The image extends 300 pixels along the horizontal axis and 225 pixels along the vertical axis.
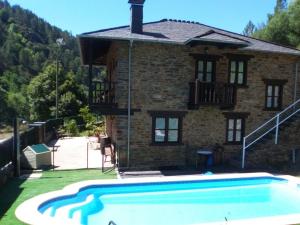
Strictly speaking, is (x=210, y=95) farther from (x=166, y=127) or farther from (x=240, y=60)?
(x=240, y=60)

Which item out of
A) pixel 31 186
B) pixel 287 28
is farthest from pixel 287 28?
pixel 31 186

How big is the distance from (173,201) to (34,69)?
96628mm

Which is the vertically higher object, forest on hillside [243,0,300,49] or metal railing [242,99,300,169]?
forest on hillside [243,0,300,49]

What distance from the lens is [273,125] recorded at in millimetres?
20094

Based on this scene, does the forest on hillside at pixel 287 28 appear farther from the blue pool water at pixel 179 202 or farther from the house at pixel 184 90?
the blue pool water at pixel 179 202

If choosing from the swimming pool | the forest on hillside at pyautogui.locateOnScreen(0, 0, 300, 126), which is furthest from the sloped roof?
the forest on hillside at pyautogui.locateOnScreen(0, 0, 300, 126)

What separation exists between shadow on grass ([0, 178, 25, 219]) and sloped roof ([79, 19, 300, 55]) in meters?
6.81

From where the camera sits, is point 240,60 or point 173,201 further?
point 240,60

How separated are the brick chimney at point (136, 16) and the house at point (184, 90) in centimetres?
5

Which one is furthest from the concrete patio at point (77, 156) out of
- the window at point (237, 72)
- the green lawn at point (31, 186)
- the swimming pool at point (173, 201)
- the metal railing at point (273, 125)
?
the window at point (237, 72)

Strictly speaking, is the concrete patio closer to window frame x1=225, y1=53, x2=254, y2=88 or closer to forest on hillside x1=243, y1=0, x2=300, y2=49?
window frame x1=225, y1=53, x2=254, y2=88

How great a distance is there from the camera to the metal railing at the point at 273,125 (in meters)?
18.7

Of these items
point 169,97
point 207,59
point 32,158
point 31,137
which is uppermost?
point 207,59

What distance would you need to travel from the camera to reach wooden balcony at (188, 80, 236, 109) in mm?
17750
